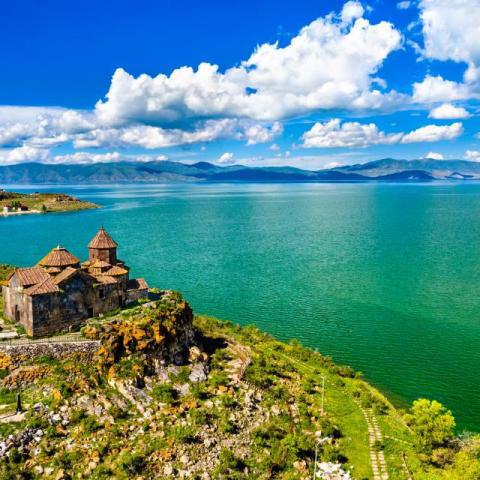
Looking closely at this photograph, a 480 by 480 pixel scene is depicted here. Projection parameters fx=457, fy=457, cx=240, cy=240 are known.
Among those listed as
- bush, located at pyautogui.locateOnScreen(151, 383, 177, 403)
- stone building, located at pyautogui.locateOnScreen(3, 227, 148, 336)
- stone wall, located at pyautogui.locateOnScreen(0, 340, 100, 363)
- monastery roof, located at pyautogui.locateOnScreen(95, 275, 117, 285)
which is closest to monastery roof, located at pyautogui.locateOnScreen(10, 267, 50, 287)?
stone building, located at pyautogui.locateOnScreen(3, 227, 148, 336)

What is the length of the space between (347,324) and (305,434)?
24.6 meters

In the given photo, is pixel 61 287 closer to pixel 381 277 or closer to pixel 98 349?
pixel 98 349

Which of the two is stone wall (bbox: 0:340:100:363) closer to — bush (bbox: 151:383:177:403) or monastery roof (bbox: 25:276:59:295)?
monastery roof (bbox: 25:276:59:295)

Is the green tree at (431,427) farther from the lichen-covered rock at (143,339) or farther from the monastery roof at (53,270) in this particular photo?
the monastery roof at (53,270)

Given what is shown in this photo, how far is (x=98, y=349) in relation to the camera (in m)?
34.8

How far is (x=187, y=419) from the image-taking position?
104 ft

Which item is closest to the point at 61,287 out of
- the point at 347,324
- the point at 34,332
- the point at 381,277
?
the point at 34,332

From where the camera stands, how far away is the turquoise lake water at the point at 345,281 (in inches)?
1829

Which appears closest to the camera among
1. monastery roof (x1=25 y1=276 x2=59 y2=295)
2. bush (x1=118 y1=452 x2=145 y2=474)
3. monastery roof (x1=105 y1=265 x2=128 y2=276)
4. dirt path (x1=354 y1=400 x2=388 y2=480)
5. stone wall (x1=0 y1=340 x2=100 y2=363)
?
bush (x1=118 y1=452 x2=145 y2=474)

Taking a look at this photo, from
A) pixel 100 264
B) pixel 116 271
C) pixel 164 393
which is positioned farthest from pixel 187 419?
pixel 100 264

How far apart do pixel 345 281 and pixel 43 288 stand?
4885 centimetres

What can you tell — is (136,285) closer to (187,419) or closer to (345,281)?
(187,419)

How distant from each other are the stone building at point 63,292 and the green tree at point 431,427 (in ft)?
84.7

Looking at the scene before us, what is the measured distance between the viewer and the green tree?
31.3 metres
